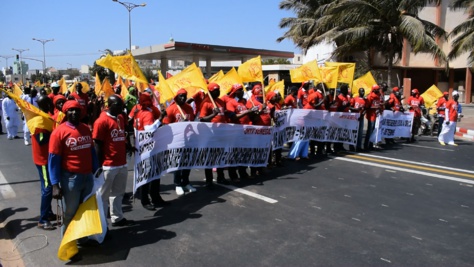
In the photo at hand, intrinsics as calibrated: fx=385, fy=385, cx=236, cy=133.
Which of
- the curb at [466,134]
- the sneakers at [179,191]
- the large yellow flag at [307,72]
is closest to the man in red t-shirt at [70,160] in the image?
the sneakers at [179,191]

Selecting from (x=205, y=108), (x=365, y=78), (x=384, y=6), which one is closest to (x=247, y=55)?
(x=384, y=6)

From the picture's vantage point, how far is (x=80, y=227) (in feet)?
14.0

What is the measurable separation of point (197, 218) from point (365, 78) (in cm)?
896

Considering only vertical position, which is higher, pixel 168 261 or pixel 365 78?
pixel 365 78

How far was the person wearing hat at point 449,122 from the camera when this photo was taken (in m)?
12.2

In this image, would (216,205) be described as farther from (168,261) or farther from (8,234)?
(8,234)

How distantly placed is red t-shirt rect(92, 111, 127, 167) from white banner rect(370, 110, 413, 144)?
8.38m

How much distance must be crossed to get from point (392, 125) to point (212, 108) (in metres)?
7.45

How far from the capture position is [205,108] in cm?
706

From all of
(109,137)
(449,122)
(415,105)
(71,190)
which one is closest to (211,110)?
(109,137)

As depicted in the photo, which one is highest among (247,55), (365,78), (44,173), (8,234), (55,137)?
(247,55)

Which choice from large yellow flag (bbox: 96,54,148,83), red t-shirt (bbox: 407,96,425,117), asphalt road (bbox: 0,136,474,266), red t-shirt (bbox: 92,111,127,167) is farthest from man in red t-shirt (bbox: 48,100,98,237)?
red t-shirt (bbox: 407,96,425,117)

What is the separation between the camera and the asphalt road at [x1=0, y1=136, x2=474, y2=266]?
4.36 metres

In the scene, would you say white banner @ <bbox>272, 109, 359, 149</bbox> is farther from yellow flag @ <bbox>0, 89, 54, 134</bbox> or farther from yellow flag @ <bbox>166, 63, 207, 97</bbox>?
yellow flag @ <bbox>0, 89, 54, 134</bbox>
